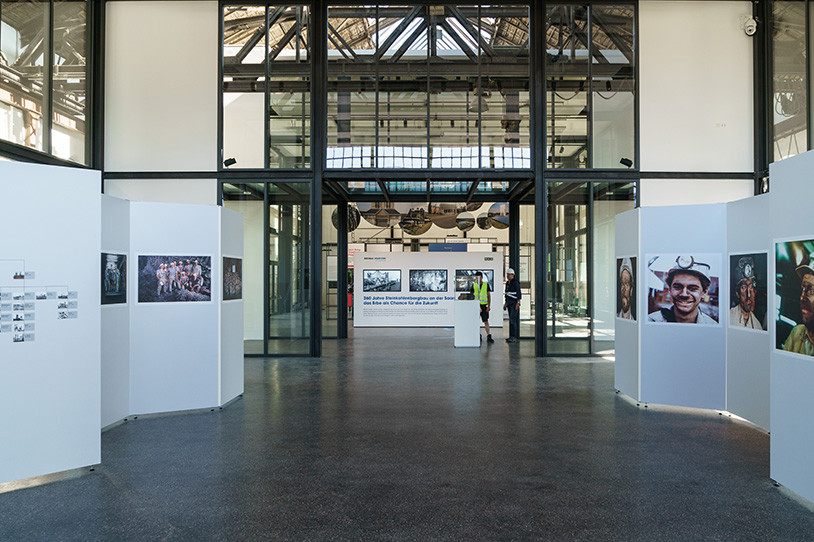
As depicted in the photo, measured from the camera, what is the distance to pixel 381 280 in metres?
21.3

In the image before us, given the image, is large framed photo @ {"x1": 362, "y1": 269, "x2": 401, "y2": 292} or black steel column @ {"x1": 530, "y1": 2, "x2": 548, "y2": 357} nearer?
black steel column @ {"x1": 530, "y1": 2, "x2": 548, "y2": 357}

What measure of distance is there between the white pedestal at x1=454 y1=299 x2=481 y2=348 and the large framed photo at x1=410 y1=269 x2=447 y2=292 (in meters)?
6.84

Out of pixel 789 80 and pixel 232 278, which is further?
pixel 789 80

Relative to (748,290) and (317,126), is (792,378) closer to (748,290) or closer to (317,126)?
(748,290)

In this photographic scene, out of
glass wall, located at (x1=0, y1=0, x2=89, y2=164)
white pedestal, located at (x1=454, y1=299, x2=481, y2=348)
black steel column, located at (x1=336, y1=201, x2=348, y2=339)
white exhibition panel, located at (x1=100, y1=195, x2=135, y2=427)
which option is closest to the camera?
white exhibition panel, located at (x1=100, y1=195, x2=135, y2=427)

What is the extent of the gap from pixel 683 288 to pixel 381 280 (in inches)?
572

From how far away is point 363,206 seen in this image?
2164 cm

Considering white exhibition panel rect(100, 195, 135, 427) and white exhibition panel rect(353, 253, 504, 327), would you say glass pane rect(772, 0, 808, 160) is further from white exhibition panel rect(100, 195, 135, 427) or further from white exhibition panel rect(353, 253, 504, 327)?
white exhibition panel rect(100, 195, 135, 427)

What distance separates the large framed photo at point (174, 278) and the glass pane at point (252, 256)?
15.9ft

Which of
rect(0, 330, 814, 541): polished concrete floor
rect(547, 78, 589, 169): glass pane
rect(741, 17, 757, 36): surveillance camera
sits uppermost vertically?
rect(741, 17, 757, 36): surveillance camera

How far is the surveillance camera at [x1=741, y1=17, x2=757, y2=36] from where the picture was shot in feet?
40.1

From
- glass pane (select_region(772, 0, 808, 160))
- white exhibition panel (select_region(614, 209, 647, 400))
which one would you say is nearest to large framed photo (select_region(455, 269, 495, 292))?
glass pane (select_region(772, 0, 808, 160))

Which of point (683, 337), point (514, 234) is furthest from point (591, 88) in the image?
point (683, 337)

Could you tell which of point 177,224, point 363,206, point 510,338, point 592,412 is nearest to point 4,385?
point 177,224
